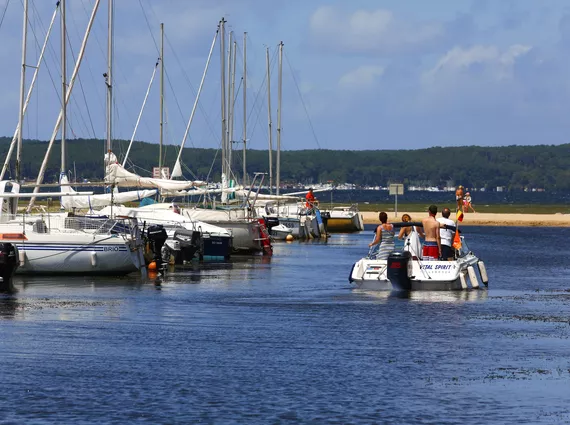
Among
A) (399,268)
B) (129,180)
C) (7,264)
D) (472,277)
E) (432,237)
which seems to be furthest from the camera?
(129,180)

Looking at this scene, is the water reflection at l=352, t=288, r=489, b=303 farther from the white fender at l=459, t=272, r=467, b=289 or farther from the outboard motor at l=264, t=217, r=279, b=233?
the outboard motor at l=264, t=217, r=279, b=233

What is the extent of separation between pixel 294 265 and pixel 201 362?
28.6m

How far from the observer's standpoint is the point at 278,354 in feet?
70.9

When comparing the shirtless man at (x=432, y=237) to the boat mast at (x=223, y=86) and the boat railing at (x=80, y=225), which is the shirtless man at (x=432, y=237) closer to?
the boat railing at (x=80, y=225)

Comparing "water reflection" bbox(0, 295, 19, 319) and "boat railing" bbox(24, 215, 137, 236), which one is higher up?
"boat railing" bbox(24, 215, 137, 236)

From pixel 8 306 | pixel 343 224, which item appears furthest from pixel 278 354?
pixel 343 224

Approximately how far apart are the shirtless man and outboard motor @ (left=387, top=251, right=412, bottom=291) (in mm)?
648

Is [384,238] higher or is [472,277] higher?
[384,238]

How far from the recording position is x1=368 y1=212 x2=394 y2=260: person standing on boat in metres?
32.4

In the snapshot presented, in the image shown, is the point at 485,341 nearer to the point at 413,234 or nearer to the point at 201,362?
the point at 201,362

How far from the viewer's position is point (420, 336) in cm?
2405

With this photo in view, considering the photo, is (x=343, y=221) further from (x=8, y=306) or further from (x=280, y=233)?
(x=8, y=306)

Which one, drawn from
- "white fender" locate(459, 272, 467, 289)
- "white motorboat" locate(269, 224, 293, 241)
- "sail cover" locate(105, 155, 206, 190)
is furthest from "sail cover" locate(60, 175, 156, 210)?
"white motorboat" locate(269, 224, 293, 241)

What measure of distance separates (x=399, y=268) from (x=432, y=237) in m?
1.14
